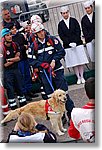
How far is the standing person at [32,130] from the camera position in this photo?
294 centimetres

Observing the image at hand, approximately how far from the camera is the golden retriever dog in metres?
2.93

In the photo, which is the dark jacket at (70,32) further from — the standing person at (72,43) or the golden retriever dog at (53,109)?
the golden retriever dog at (53,109)

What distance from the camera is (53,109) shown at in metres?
2.96

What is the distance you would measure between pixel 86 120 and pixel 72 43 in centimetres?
49

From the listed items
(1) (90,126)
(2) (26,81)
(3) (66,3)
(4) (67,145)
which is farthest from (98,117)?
(3) (66,3)

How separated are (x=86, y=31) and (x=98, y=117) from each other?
526mm

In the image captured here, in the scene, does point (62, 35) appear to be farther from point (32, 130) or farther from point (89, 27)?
point (32, 130)

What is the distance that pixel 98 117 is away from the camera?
2.86 meters

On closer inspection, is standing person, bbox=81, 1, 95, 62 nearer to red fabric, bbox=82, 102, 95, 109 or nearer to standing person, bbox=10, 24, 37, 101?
red fabric, bbox=82, 102, 95, 109

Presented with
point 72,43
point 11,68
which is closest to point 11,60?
point 11,68

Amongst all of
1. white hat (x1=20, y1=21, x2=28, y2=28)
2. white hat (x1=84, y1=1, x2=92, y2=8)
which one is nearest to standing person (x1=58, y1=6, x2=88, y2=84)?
white hat (x1=84, y1=1, x2=92, y2=8)

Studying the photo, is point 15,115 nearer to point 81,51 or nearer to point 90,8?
point 81,51

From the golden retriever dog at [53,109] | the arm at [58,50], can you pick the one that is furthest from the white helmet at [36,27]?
the golden retriever dog at [53,109]

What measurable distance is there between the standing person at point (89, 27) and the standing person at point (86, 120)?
0.58 ft
